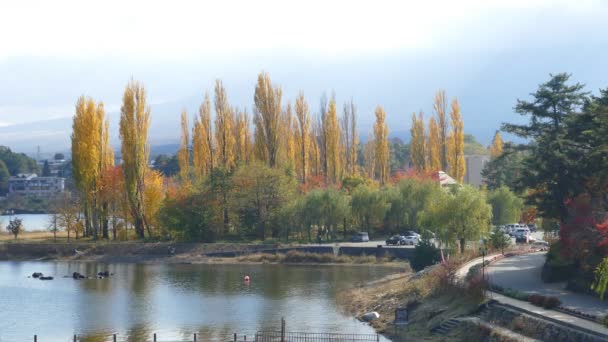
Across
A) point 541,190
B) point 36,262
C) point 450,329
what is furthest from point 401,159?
point 450,329

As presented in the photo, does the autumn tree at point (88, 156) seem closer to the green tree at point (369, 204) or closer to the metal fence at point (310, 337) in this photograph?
the green tree at point (369, 204)

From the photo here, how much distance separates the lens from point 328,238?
64.3 m

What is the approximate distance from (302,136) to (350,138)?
28.7 ft

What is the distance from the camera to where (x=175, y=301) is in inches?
1624

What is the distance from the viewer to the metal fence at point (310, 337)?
30.2 m

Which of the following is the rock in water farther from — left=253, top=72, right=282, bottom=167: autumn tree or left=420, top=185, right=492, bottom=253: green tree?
left=253, top=72, right=282, bottom=167: autumn tree

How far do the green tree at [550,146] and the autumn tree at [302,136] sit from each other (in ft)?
124

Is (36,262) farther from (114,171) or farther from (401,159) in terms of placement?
(401,159)

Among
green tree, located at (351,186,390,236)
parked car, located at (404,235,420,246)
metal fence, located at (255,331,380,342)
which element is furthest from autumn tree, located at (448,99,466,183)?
metal fence, located at (255,331,380,342)

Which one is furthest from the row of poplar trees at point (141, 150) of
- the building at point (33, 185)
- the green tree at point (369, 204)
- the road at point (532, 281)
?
the building at point (33, 185)

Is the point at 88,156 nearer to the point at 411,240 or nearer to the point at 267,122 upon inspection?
the point at 267,122

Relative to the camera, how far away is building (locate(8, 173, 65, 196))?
155500 mm

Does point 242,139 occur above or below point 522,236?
above

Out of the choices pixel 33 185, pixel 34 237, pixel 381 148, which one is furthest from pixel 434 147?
pixel 33 185
